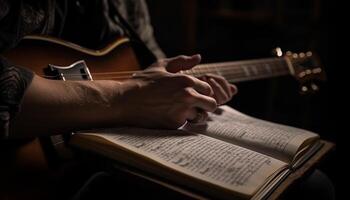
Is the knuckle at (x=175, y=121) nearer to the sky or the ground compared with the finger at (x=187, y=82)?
nearer to the ground

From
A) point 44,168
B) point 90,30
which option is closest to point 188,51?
point 90,30

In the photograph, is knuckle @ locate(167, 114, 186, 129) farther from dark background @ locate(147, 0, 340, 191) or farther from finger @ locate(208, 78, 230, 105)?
dark background @ locate(147, 0, 340, 191)

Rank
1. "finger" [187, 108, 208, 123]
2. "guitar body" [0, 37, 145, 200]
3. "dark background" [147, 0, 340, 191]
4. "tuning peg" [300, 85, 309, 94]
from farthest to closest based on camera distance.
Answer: "dark background" [147, 0, 340, 191], "tuning peg" [300, 85, 309, 94], "finger" [187, 108, 208, 123], "guitar body" [0, 37, 145, 200]

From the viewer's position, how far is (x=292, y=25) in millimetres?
1990

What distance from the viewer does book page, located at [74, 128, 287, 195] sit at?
1.60 feet

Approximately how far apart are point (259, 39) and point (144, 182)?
5.67 ft

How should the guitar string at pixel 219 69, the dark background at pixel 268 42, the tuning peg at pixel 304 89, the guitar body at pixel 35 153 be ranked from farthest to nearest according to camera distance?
the dark background at pixel 268 42 < the tuning peg at pixel 304 89 < the guitar string at pixel 219 69 < the guitar body at pixel 35 153

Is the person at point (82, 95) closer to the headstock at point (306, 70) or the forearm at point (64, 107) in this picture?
the forearm at point (64, 107)

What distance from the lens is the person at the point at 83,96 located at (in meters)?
0.56

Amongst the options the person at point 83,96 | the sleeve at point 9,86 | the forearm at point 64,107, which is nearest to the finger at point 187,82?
the person at point 83,96

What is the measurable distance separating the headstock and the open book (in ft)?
1.43

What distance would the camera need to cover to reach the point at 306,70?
1136mm

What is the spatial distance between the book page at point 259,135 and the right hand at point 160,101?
0.05 meters

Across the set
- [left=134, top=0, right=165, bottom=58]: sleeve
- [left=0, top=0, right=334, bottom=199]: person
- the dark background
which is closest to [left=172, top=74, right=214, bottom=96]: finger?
[left=0, top=0, right=334, bottom=199]: person
